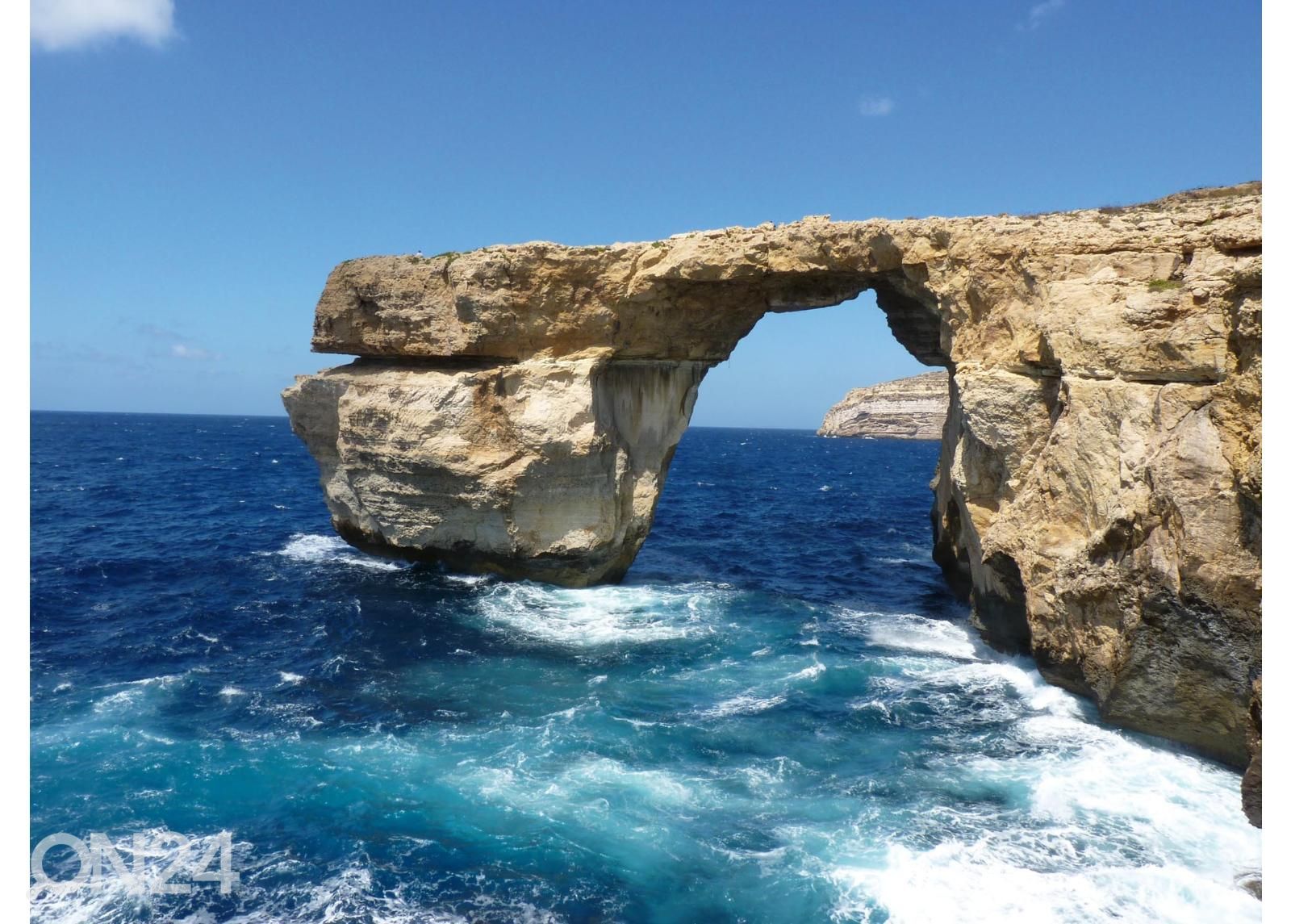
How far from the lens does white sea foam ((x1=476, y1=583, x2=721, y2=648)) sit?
838 inches

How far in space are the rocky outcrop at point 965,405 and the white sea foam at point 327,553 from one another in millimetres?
769

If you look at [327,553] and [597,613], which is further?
[327,553]

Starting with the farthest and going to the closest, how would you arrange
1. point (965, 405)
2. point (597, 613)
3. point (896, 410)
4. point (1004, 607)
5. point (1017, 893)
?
point (896, 410)
point (597, 613)
point (1004, 607)
point (965, 405)
point (1017, 893)

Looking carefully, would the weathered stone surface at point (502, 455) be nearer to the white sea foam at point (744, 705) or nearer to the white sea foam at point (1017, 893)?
the white sea foam at point (744, 705)

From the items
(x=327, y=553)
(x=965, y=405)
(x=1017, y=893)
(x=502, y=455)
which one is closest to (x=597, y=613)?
(x=502, y=455)

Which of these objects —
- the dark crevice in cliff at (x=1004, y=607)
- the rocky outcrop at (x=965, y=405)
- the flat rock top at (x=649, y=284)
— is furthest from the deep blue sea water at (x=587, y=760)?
the flat rock top at (x=649, y=284)

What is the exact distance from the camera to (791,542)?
3509 centimetres

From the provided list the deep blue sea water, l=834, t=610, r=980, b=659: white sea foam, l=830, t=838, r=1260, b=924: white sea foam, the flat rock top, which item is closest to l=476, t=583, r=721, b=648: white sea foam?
the deep blue sea water

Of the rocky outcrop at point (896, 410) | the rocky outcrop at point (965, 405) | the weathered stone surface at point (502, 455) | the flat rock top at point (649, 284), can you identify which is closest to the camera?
the rocky outcrop at point (965, 405)

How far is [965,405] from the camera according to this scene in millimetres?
18234

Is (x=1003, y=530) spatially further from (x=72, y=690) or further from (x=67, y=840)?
(x=72, y=690)

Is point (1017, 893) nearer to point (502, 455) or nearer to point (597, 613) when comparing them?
point (597, 613)

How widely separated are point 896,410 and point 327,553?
117086 millimetres

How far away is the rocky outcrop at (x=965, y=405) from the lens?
13.2 meters
